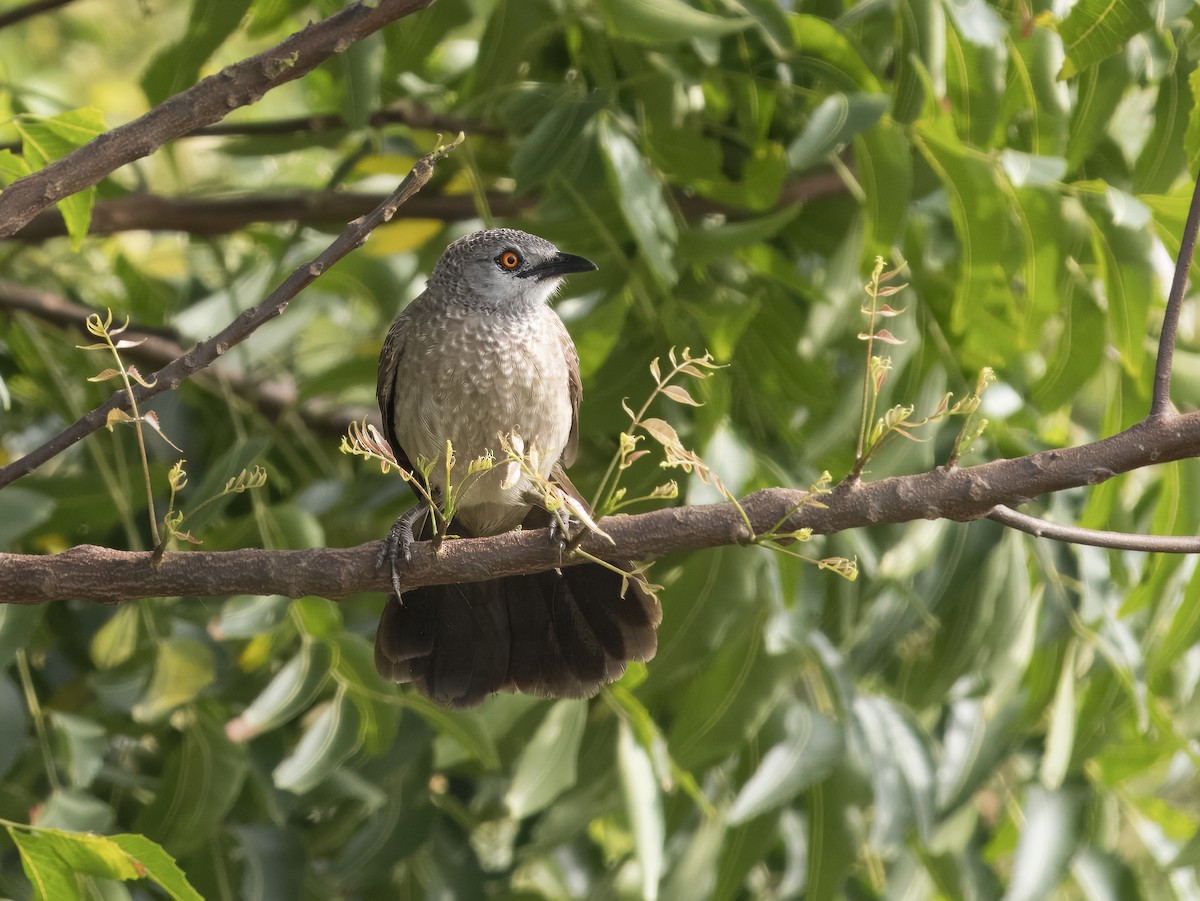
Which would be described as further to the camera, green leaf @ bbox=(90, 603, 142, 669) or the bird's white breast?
green leaf @ bbox=(90, 603, 142, 669)

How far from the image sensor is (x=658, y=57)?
3.91 m

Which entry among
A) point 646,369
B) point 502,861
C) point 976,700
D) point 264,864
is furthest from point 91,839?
point 976,700

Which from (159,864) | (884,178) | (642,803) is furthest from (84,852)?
(884,178)

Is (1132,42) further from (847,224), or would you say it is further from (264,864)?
(264,864)

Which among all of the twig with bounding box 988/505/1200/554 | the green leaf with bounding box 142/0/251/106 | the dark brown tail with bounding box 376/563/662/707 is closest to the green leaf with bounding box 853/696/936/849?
the dark brown tail with bounding box 376/563/662/707

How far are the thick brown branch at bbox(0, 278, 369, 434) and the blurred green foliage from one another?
6 centimetres

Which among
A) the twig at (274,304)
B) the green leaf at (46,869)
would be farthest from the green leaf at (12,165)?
the green leaf at (46,869)

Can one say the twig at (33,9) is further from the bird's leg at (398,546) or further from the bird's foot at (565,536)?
the bird's foot at (565,536)

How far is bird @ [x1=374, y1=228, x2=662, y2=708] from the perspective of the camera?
3441 mm

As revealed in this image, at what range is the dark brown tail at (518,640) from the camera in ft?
11.2

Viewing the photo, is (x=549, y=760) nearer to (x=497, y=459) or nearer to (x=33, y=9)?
(x=497, y=459)

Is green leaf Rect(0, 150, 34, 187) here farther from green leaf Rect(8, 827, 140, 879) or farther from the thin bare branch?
the thin bare branch

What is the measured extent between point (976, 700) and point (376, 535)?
1896 millimetres

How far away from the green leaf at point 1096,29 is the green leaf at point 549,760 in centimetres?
198
